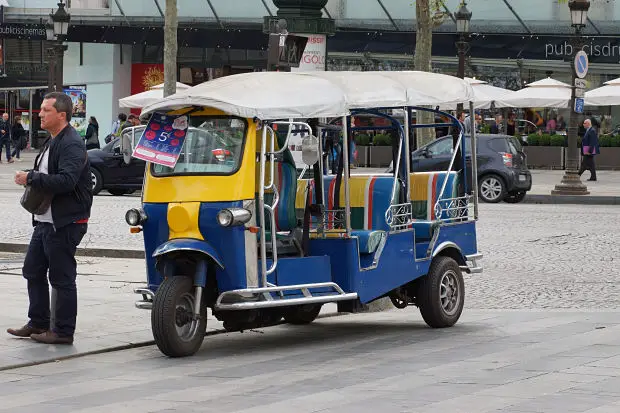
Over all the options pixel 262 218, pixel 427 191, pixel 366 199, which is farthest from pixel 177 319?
pixel 427 191

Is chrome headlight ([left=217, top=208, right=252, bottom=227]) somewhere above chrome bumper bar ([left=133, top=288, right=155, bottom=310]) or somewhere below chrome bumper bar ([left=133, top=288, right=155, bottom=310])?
above

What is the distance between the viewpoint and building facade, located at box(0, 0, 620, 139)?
148 feet

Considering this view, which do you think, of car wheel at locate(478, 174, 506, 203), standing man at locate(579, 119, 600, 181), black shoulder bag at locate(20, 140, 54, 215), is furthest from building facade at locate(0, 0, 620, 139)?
black shoulder bag at locate(20, 140, 54, 215)

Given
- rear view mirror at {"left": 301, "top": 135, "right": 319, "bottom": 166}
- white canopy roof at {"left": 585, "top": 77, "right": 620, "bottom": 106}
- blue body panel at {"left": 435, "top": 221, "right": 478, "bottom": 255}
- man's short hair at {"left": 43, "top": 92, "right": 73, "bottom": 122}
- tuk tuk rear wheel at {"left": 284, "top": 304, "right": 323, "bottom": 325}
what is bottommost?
tuk tuk rear wheel at {"left": 284, "top": 304, "right": 323, "bottom": 325}

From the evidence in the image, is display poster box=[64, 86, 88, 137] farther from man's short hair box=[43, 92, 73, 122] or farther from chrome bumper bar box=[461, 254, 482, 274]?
man's short hair box=[43, 92, 73, 122]

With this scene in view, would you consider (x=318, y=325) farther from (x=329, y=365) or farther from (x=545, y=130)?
(x=545, y=130)

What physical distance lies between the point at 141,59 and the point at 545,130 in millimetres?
15944

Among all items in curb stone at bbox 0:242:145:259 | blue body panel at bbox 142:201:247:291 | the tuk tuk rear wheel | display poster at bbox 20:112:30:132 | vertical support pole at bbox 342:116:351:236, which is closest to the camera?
blue body panel at bbox 142:201:247:291

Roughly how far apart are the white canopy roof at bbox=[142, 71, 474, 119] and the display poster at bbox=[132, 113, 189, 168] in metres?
0.11

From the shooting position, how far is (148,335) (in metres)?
11.1

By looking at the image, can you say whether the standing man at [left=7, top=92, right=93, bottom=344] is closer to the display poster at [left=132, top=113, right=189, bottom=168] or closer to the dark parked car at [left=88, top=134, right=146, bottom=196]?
the display poster at [left=132, top=113, right=189, bottom=168]

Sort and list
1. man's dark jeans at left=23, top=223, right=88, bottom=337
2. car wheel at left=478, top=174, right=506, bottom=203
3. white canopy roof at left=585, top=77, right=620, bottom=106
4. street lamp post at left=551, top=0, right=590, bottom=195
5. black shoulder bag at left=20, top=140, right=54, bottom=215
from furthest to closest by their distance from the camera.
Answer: white canopy roof at left=585, top=77, right=620, bottom=106
street lamp post at left=551, top=0, right=590, bottom=195
car wheel at left=478, top=174, right=506, bottom=203
man's dark jeans at left=23, top=223, right=88, bottom=337
black shoulder bag at left=20, top=140, right=54, bottom=215

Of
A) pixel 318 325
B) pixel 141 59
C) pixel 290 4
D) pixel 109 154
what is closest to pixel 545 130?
pixel 141 59

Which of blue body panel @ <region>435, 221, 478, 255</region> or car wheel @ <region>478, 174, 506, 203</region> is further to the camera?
car wheel @ <region>478, 174, 506, 203</region>
